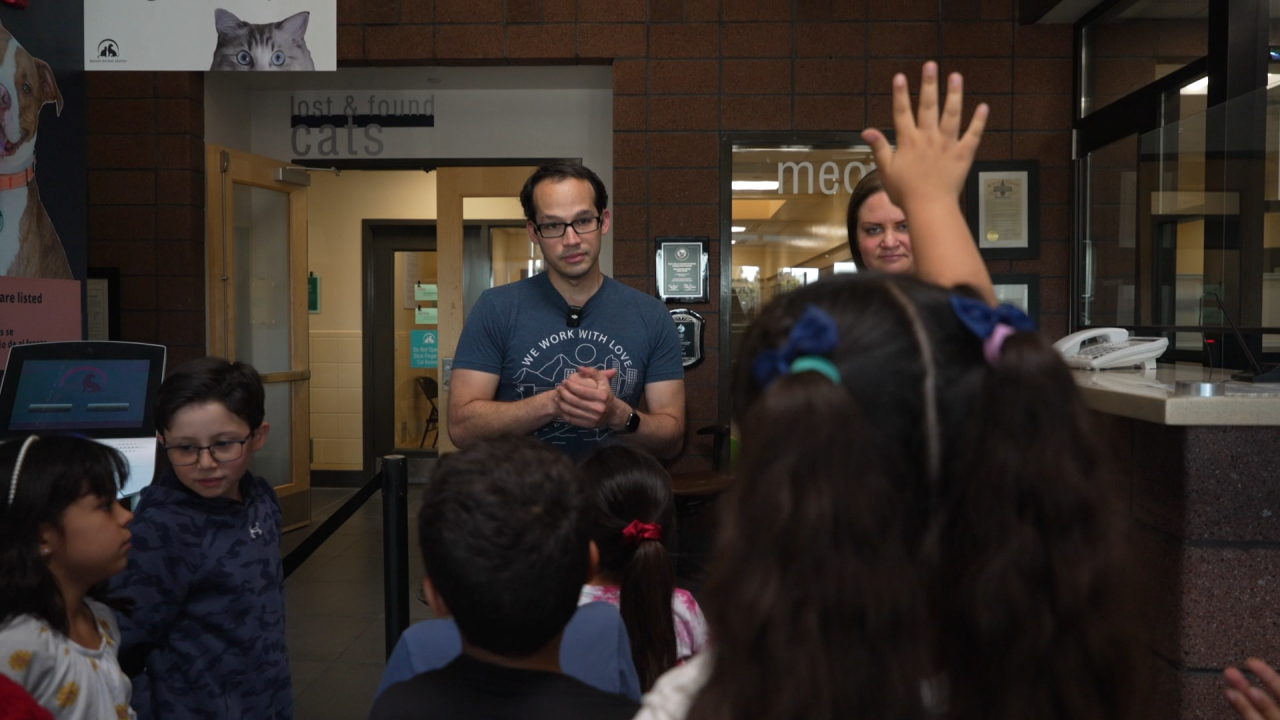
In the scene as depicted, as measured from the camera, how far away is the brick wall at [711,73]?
449 centimetres

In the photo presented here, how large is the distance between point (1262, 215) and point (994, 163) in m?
2.43

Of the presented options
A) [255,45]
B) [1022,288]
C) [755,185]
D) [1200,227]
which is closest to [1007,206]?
[1022,288]

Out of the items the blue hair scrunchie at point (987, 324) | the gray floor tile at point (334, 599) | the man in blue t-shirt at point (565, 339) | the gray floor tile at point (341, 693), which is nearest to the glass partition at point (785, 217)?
the gray floor tile at point (334, 599)

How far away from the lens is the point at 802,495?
1.94 feet

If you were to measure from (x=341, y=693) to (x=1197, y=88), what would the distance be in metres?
3.88

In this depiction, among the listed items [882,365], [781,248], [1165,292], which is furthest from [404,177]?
[882,365]

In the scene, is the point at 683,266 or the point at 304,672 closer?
the point at 304,672

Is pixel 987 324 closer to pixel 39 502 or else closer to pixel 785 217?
pixel 39 502

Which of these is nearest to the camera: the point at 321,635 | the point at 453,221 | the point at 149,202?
the point at 321,635

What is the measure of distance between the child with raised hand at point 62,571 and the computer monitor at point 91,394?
0.81 metres

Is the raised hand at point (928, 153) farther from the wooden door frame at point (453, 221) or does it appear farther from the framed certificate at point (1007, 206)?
the wooden door frame at point (453, 221)

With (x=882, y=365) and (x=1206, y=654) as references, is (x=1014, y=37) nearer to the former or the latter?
(x=1206, y=654)

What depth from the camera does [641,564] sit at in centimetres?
142

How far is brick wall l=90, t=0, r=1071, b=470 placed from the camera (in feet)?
14.7
